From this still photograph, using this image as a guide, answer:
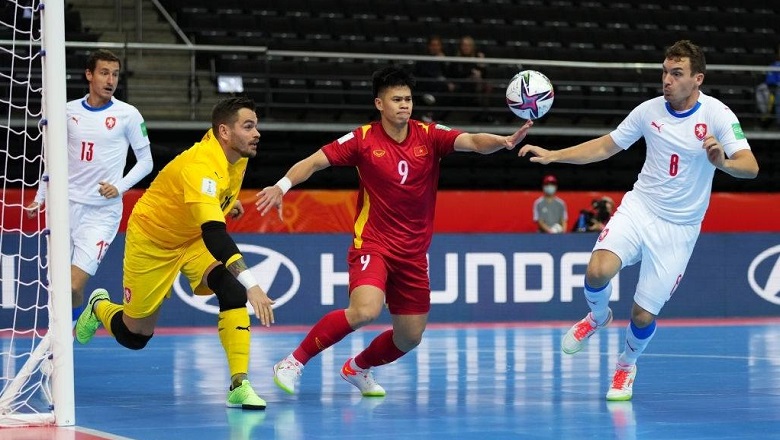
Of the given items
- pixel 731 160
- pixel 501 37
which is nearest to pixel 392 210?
pixel 731 160

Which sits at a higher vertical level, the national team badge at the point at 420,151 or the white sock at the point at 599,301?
the national team badge at the point at 420,151

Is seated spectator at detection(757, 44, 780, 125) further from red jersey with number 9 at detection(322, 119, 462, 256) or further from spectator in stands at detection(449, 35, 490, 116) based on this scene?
red jersey with number 9 at detection(322, 119, 462, 256)

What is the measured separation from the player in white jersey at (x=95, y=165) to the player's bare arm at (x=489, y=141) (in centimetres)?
290

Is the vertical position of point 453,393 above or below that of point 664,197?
below

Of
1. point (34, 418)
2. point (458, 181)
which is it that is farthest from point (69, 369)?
point (458, 181)

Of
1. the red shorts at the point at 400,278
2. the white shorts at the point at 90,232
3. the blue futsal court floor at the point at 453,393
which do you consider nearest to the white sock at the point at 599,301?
the blue futsal court floor at the point at 453,393

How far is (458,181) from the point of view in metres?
19.2

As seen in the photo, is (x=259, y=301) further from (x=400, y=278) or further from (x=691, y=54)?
(x=691, y=54)

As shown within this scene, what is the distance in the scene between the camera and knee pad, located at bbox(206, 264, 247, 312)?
24.7 feet

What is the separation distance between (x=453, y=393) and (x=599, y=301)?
1167mm

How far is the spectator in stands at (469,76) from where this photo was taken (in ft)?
63.4

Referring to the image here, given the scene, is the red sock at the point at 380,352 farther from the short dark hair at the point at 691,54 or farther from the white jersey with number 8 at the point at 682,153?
the short dark hair at the point at 691,54

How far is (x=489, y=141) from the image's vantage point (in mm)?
7797

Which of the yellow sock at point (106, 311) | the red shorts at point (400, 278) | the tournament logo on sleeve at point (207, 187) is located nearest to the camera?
the tournament logo on sleeve at point (207, 187)
